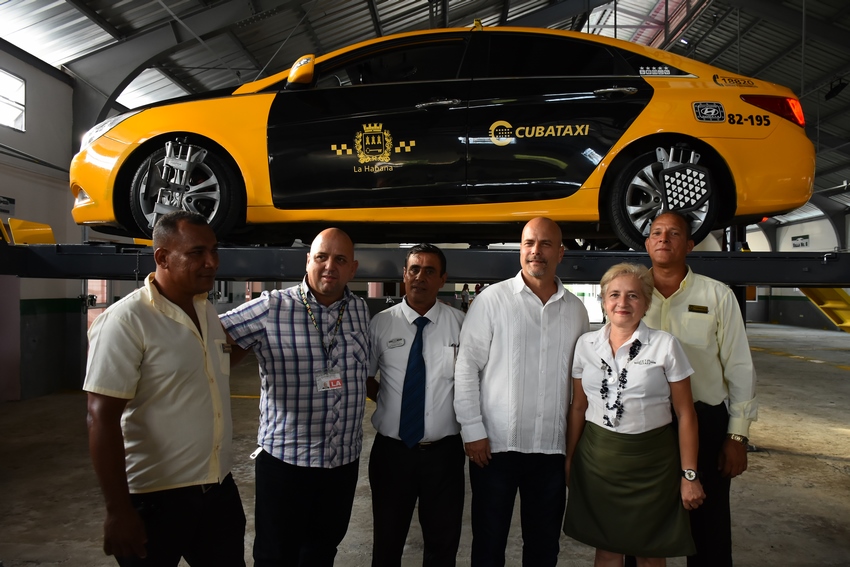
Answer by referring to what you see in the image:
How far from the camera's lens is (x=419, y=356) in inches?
76.1

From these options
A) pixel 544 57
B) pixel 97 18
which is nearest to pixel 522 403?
pixel 544 57

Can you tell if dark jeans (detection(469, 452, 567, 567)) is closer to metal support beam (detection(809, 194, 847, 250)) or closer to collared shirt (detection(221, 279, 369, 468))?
collared shirt (detection(221, 279, 369, 468))

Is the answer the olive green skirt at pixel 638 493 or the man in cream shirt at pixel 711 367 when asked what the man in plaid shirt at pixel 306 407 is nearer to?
the olive green skirt at pixel 638 493

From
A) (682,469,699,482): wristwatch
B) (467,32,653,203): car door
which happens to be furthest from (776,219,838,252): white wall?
(682,469,699,482): wristwatch

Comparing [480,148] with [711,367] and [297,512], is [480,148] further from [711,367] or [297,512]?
[297,512]

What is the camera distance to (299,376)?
70.0 inches

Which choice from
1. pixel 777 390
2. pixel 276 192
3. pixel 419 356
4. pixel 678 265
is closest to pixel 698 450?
pixel 678 265

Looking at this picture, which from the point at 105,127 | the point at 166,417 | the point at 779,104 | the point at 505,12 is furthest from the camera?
the point at 505,12

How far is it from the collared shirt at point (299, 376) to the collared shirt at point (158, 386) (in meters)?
0.24

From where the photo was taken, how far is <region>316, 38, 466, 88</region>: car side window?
3.07 meters

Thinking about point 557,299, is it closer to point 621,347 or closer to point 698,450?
point 621,347

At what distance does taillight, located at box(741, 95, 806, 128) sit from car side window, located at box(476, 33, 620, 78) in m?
0.69

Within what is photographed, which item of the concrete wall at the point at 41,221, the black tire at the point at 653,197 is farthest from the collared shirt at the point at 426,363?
the concrete wall at the point at 41,221

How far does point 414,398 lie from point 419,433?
118 mm
